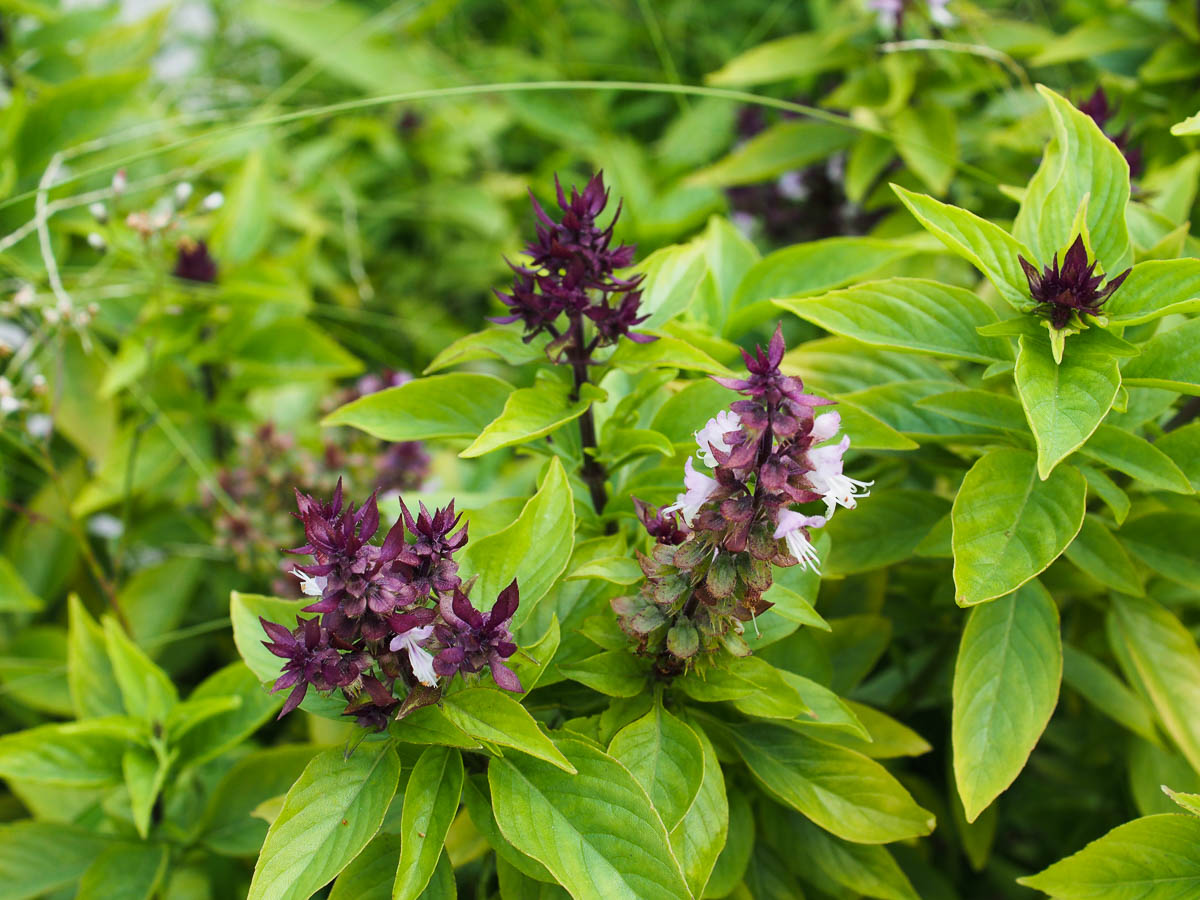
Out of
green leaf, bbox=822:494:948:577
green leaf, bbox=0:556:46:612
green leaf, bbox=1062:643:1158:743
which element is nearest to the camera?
green leaf, bbox=822:494:948:577

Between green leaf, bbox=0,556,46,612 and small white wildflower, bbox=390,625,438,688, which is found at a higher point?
small white wildflower, bbox=390,625,438,688

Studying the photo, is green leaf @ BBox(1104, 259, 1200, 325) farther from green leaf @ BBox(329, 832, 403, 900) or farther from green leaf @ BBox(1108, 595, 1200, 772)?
green leaf @ BBox(329, 832, 403, 900)

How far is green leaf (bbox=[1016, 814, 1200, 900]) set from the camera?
3.22 ft

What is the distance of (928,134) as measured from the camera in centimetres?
199

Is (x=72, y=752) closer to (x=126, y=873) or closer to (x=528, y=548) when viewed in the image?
(x=126, y=873)

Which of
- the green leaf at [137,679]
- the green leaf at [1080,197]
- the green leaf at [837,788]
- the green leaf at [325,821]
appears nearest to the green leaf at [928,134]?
the green leaf at [1080,197]

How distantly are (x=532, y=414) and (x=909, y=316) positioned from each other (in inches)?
17.8

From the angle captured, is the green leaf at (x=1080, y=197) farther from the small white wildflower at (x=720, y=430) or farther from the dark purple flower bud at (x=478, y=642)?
the dark purple flower bud at (x=478, y=642)

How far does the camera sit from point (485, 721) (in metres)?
0.90

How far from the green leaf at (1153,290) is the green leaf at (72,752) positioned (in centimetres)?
138

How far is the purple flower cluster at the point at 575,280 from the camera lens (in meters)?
1.05

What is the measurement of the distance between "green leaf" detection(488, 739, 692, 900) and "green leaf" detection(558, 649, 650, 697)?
3.2 inches

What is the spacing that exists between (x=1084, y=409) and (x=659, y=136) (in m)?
2.88

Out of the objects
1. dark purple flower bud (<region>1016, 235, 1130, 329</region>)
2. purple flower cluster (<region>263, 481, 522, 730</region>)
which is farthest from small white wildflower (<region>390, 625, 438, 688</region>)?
dark purple flower bud (<region>1016, 235, 1130, 329</region>)
